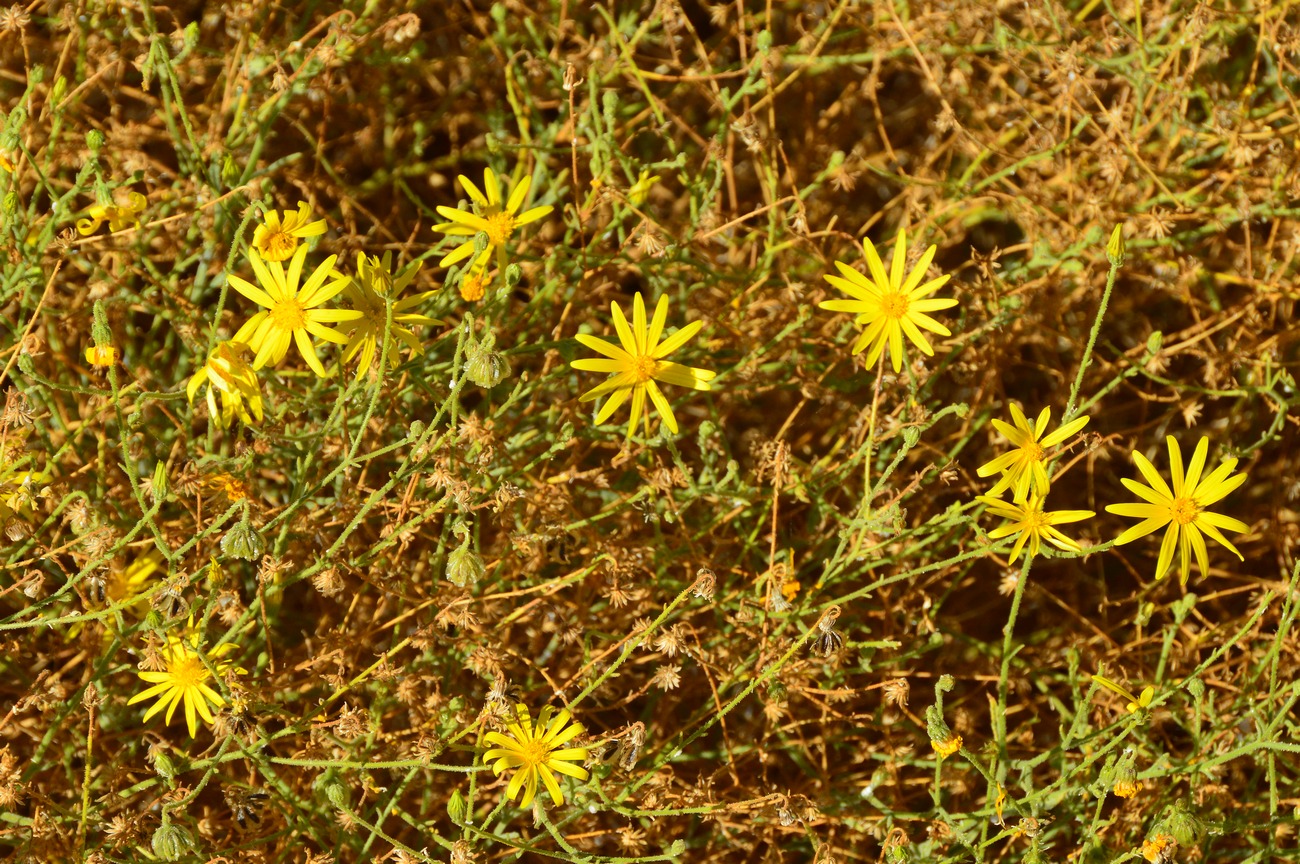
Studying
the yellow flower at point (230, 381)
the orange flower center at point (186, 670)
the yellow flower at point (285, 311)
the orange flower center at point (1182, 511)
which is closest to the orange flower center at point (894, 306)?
the orange flower center at point (1182, 511)

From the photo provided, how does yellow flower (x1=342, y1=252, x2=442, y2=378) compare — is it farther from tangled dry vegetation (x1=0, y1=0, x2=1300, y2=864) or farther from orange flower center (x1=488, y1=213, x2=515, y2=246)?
orange flower center (x1=488, y1=213, x2=515, y2=246)

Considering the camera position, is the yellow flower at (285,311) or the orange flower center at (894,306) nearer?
the yellow flower at (285,311)

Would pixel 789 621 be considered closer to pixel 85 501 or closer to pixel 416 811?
pixel 416 811

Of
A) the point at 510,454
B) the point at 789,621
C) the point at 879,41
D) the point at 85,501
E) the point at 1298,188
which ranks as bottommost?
the point at 85,501

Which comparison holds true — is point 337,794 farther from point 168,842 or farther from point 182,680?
point 182,680

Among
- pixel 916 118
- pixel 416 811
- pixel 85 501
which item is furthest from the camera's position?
pixel 916 118

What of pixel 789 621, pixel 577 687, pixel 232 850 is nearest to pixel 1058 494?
pixel 789 621

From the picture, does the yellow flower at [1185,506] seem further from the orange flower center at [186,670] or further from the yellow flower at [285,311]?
the orange flower center at [186,670]
